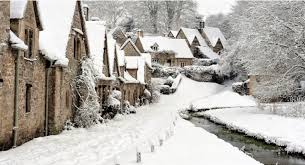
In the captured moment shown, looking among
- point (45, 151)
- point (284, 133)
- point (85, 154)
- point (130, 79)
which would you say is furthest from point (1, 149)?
point (130, 79)

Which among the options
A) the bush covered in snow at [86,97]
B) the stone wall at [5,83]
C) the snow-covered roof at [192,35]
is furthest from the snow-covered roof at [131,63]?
the stone wall at [5,83]

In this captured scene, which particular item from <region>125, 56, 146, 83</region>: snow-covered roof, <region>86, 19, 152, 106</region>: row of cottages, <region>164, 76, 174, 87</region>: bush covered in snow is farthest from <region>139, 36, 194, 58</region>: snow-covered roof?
<region>125, 56, 146, 83</region>: snow-covered roof

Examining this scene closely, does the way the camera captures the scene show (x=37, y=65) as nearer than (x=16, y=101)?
No

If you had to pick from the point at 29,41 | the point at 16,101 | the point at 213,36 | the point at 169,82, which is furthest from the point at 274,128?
the point at 213,36

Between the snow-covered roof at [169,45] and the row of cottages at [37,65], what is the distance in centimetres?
5371

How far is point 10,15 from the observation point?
18016 mm

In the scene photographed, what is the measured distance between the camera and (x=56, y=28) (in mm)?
25312

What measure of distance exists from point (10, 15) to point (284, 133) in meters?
17.4

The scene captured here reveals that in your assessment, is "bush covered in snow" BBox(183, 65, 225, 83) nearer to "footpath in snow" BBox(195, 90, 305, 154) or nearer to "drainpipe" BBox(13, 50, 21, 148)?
"footpath in snow" BBox(195, 90, 305, 154)

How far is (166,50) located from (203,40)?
15.8 meters

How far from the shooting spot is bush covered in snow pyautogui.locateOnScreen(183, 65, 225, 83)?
7506cm

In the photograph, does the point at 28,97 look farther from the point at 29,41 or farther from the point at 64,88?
the point at 64,88

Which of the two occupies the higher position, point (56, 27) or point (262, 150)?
point (56, 27)

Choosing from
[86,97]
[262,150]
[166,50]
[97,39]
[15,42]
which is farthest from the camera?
[166,50]
